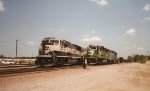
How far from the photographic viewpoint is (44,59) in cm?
2614

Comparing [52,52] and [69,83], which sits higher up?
[52,52]

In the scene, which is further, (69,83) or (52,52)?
(52,52)

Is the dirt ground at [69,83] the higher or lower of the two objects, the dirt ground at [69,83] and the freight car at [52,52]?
the lower

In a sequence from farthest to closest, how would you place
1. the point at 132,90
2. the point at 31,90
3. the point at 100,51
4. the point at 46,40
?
1. the point at 100,51
2. the point at 46,40
3. the point at 132,90
4. the point at 31,90

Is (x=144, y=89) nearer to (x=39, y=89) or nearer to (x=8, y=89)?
(x=39, y=89)

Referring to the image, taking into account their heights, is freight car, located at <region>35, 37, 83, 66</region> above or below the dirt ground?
above

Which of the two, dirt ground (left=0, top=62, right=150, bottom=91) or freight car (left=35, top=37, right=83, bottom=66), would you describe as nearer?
dirt ground (left=0, top=62, right=150, bottom=91)

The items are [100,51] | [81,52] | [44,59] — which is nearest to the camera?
[44,59]

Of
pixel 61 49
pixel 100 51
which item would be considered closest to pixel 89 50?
pixel 100 51

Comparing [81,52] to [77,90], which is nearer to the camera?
[77,90]

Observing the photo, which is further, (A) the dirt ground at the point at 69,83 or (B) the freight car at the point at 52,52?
(B) the freight car at the point at 52,52

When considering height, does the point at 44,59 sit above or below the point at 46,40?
below

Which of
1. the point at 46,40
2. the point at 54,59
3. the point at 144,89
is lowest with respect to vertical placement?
the point at 144,89

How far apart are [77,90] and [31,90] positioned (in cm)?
203
